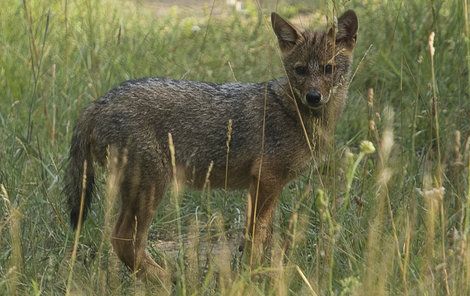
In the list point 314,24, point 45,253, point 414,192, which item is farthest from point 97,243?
point 314,24

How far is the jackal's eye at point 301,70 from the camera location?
5.57m

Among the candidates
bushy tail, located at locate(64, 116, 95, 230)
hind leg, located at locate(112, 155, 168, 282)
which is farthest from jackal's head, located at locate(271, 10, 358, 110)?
bushy tail, located at locate(64, 116, 95, 230)

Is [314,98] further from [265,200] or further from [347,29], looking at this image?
[265,200]

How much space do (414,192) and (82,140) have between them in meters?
1.54

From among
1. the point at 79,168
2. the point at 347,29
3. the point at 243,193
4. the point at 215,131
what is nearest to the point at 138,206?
the point at 79,168

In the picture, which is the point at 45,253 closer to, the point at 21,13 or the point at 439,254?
the point at 439,254

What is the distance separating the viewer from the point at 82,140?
5340 millimetres

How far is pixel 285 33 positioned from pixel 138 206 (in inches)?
45.0

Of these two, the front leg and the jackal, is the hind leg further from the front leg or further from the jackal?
the front leg

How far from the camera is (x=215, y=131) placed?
18.5ft

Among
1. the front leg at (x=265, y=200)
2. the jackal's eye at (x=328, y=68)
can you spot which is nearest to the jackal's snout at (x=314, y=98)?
the jackal's eye at (x=328, y=68)

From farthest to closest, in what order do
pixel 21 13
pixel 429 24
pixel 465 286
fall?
1. pixel 21 13
2. pixel 429 24
3. pixel 465 286

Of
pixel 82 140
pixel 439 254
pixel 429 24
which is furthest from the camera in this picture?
pixel 429 24

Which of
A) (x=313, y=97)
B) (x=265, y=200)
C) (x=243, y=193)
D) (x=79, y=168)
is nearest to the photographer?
(x=79, y=168)
